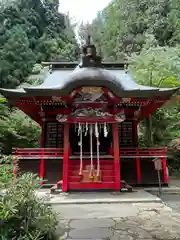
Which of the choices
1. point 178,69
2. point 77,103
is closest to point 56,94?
point 77,103

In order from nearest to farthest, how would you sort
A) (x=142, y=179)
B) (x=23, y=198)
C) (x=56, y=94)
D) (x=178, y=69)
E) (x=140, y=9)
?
(x=23, y=198) < (x=56, y=94) < (x=142, y=179) < (x=178, y=69) < (x=140, y=9)

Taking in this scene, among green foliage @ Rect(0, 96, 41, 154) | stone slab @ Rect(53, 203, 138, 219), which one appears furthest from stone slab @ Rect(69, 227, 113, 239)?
green foliage @ Rect(0, 96, 41, 154)

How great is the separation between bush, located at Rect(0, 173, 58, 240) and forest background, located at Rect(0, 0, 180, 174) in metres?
10.6

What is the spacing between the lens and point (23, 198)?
303 cm

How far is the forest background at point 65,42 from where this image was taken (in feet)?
46.8

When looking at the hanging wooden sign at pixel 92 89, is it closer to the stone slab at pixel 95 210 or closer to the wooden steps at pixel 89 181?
the wooden steps at pixel 89 181

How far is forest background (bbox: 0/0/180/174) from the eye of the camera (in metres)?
14.2

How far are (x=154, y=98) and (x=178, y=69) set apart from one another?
315 inches

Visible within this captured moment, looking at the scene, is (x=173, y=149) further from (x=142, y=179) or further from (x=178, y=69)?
(x=178, y=69)

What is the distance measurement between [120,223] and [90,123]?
4367 millimetres

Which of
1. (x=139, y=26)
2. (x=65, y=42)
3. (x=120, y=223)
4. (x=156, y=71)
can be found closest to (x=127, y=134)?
(x=156, y=71)

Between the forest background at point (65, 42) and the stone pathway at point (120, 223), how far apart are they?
857 centimetres

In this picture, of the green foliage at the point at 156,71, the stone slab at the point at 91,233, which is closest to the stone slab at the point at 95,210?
the stone slab at the point at 91,233

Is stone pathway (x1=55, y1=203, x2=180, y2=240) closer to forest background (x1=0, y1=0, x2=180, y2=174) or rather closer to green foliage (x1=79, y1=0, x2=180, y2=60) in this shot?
forest background (x1=0, y1=0, x2=180, y2=174)
